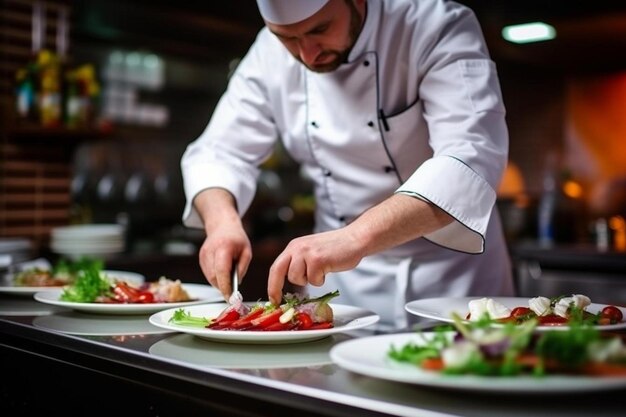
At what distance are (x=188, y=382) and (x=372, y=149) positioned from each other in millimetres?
1083

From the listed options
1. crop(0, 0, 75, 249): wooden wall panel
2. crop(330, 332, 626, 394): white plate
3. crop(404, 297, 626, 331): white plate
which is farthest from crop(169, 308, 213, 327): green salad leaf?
crop(0, 0, 75, 249): wooden wall panel

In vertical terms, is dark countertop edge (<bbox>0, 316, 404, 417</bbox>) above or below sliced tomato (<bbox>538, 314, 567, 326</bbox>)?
below

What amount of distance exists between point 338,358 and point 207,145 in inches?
52.9

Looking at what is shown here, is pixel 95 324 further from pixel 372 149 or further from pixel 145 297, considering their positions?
pixel 372 149

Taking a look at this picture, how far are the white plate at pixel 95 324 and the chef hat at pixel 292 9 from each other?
717mm

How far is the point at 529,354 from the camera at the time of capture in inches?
36.3

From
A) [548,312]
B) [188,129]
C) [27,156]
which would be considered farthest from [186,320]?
[188,129]

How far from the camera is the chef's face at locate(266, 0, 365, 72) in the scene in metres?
1.72

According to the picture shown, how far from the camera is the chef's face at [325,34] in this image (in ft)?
5.65

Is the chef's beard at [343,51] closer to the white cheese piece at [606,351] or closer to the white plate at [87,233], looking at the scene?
the white cheese piece at [606,351]

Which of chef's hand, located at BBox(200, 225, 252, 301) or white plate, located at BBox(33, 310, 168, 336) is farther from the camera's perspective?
chef's hand, located at BBox(200, 225, 252, 301)

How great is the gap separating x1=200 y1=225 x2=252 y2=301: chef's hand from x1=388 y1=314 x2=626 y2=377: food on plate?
774mm

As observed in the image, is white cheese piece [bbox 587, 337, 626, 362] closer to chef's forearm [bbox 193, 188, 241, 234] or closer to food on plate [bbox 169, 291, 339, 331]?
food on plate [bbox 169, 291, 339, 331]

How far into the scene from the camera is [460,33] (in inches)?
73.9
